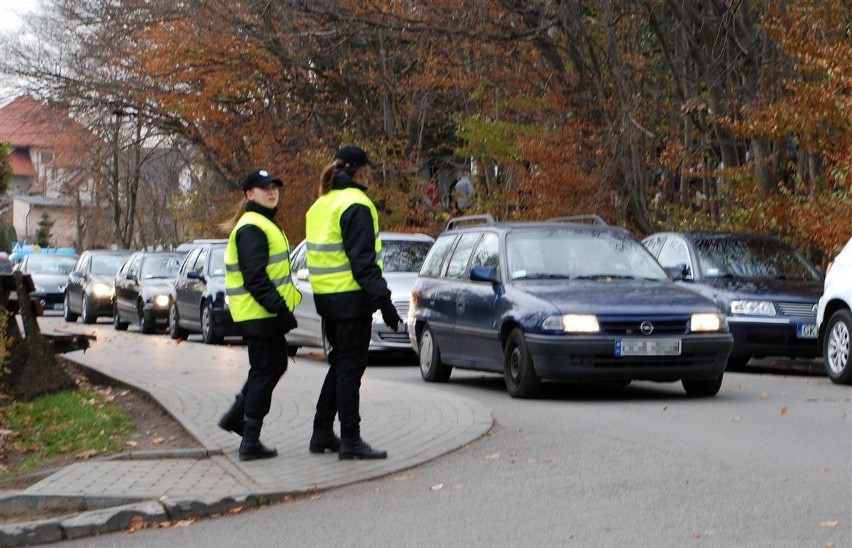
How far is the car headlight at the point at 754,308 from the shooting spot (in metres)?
17.0

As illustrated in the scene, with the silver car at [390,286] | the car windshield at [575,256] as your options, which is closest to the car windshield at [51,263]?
the silver car at [390,286]

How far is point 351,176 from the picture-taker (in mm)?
9570

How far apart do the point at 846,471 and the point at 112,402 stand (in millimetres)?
6965

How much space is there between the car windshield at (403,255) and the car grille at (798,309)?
5.56 metres

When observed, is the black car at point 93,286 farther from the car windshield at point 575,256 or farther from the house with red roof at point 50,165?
the car windshield at point 575,256

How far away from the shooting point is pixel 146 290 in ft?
98.3

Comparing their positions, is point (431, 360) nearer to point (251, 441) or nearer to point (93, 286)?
point (251, 441)

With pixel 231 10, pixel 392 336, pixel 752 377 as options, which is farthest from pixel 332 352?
pixel 231 10

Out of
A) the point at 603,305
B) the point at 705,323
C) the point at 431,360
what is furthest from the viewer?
the point at 431,360

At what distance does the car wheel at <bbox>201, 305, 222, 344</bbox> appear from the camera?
24.8m

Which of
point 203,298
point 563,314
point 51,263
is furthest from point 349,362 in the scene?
point 51,263

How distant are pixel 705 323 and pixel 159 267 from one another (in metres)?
19.6

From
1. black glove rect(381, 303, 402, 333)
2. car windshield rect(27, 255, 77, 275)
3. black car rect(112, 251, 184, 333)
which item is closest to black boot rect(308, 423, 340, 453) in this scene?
black glove rect(381, 303, 402, 333)

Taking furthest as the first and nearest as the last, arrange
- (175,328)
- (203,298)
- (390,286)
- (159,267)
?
(159,267) < (175,328) < (203,298) < (390,286)
